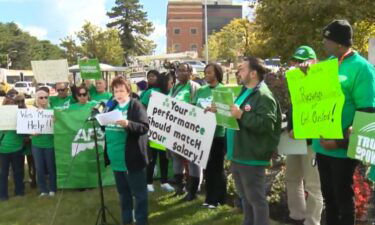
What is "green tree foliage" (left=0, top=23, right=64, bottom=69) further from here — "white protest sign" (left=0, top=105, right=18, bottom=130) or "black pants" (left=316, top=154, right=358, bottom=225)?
"black pants" (left=316, top=154, right=358, bottom=225)

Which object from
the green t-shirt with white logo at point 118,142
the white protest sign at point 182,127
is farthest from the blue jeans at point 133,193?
the white protest sign at point 182,127

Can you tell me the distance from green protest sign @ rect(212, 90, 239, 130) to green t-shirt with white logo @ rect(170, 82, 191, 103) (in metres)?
1.97

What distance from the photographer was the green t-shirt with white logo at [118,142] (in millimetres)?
5535

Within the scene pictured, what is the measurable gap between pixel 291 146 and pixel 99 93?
4.79m

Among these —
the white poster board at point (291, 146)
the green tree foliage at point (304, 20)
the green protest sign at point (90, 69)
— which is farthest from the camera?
the green tree foliage at point (304, 20)

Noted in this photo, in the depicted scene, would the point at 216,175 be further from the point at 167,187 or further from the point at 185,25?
the point at 185,25

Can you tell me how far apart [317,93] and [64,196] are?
17.8 feet

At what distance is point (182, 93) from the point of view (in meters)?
6.74

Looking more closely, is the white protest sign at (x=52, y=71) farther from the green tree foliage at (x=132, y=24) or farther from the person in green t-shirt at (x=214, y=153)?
the green tree foliage at (x=132, y=24)

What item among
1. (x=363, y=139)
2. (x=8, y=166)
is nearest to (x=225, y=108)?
(x=363, y=139)

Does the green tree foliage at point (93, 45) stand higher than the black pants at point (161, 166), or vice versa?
the green tree foliage at point (93, 45)

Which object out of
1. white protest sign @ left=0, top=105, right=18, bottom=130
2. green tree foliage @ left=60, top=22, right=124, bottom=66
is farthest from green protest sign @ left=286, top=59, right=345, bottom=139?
green tree foliage @ left=60, top=22, right=124, bottom=66

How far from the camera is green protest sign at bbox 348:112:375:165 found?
3.47 m

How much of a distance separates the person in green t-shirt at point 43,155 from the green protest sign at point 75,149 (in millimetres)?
103
